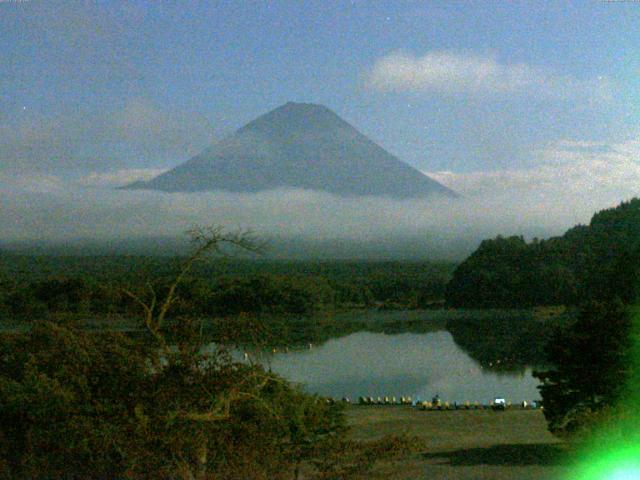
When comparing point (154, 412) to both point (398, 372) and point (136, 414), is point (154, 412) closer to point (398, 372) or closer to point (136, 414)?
point (136, 414)

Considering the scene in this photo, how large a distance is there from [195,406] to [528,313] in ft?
145

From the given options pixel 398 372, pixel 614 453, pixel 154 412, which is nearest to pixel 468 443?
pixel 614 453

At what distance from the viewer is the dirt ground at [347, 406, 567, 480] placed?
7691mm

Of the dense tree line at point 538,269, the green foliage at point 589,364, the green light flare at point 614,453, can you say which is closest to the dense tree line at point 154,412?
the green light flare at point 614,453

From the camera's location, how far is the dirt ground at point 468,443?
7.69 metres

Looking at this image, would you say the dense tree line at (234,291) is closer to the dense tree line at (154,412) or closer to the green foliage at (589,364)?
the dense tree line at (154,412)

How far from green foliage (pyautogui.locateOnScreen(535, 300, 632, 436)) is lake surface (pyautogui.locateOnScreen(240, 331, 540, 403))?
8.23m

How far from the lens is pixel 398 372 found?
26.9 m

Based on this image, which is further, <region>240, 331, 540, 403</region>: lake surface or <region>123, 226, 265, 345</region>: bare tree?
<region>240, 331, 540, 403</region>: lake surface

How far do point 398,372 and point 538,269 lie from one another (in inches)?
988

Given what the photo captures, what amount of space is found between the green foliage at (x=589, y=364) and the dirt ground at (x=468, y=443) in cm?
55

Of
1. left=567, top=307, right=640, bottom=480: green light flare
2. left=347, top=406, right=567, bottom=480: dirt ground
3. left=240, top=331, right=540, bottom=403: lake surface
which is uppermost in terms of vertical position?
left=567, top=307, right=640, bottom=480: green light flare

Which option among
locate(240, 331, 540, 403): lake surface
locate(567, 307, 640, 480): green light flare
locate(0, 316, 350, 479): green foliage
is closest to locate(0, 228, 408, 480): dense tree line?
locate(0, 316, 350, 479): green foliage

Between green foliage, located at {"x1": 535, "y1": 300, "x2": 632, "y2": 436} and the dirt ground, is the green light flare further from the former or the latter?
green foliage, located at {"x1": 535, "y1": 300, "x2": 632, "y2": 436}
